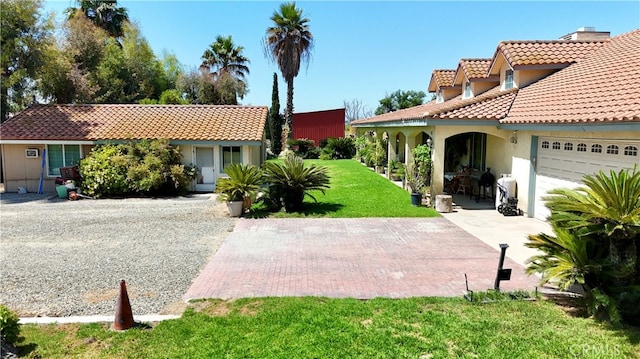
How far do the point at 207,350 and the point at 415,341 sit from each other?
251cm

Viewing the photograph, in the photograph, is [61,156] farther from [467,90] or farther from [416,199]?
[467,90]

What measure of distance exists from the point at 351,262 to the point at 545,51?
12.8 meters

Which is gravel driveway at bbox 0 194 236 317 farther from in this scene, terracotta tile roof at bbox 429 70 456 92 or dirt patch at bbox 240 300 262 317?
terracotta tile roof at bbox 429 70 456 92

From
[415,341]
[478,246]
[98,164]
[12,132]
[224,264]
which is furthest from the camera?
[12,132]

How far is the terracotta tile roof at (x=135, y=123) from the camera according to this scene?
18.8 metres

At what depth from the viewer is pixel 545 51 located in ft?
52.5

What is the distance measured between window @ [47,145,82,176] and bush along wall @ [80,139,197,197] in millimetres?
1670

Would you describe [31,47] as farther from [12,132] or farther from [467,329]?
[467,329]

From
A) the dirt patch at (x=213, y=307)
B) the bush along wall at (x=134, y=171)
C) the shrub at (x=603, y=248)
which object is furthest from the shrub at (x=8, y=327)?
the bush along wall at (x=134, y=171)

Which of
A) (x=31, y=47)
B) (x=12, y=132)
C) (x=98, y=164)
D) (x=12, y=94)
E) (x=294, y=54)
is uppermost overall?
(x=294, y=54)

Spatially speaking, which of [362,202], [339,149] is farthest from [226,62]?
[362,202]

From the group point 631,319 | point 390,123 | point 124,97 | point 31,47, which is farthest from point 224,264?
point 124,97

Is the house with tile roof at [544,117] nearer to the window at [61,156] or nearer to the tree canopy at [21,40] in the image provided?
the window at [61,156]

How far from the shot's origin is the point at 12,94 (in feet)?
72.9
